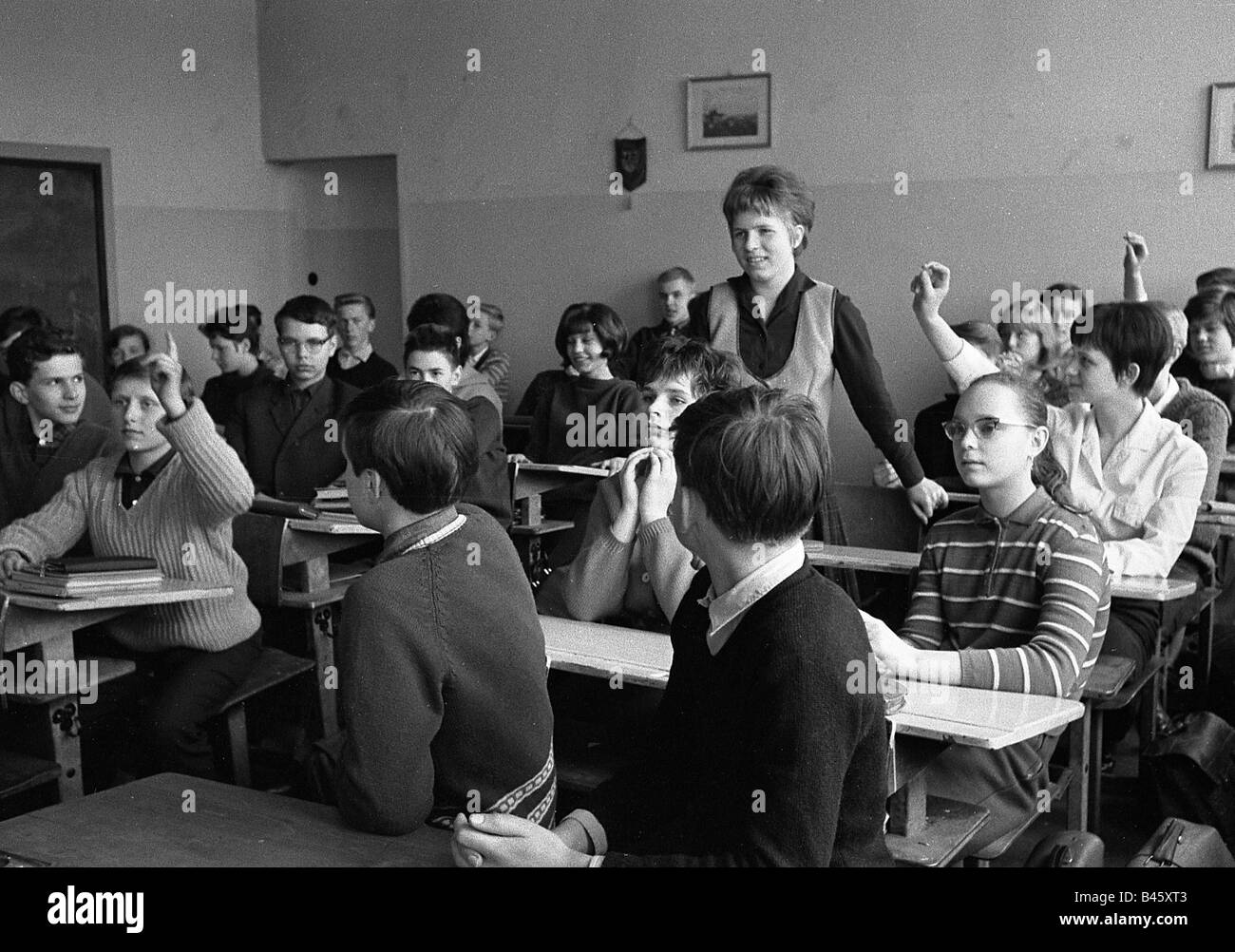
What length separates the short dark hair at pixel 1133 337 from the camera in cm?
343

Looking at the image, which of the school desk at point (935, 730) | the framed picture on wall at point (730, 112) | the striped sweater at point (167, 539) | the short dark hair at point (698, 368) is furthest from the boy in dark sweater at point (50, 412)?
the framed picture on wall at point (730, 112)

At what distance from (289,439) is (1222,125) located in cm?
400

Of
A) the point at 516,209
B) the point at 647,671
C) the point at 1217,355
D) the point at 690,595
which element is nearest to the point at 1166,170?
the point at 1217,355

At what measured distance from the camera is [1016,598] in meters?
2.41

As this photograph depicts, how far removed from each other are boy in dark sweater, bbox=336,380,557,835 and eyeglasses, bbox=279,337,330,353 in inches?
99.5

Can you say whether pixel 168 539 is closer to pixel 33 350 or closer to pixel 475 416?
pixel 33 350

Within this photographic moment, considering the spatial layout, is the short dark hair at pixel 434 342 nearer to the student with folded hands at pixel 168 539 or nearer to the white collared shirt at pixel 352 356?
the student with folded hands at pixel 168 539

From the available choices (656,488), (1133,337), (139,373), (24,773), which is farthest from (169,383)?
(1133,337)

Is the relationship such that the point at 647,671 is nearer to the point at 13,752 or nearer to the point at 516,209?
the point at 13,752

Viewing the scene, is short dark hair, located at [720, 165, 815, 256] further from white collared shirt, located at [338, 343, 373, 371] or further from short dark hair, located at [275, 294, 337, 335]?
white collared shirt, located at [338, 343, 373, 371]

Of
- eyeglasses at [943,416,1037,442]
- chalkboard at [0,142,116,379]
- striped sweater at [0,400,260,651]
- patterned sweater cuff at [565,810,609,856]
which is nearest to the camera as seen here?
patterned sweater cuff at [565,810,609,856]

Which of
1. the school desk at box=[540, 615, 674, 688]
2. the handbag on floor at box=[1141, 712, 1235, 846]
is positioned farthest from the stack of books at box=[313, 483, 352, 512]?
the handbag on floor at box=[1141, 712, 1235, 846]

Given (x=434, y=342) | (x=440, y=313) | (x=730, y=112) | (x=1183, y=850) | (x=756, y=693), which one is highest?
(x=730, y=112)

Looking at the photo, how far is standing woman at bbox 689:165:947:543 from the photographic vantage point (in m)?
3.34
